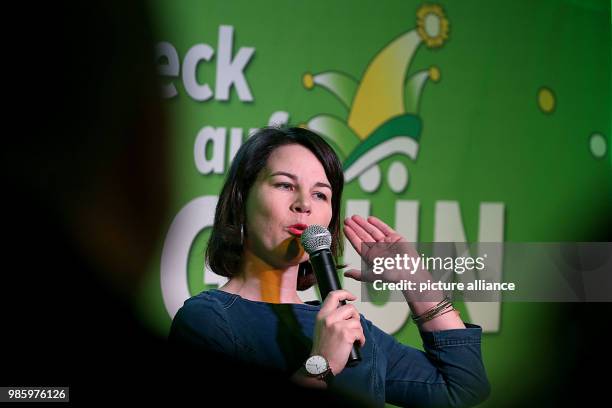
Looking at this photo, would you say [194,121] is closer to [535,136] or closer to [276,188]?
[276,188]

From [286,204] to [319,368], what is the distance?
17.2 inches

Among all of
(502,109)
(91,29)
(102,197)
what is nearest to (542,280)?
(502,109)

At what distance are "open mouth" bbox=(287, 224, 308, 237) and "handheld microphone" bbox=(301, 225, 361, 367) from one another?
0.06 metres

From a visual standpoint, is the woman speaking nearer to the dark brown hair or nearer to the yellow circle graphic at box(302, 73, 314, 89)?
the dark brown hair

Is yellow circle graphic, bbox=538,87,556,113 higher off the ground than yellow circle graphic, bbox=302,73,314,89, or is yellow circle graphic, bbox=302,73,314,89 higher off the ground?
yellow circle graphic, bbox=538,87,556,113

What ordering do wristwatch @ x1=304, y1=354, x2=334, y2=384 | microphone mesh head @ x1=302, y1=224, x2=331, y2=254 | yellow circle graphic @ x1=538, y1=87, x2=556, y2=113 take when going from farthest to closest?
yellow circle graphic @ x1=538, y1=87, x2=556, y2=113 < microphone mesh head @ x1=302, y1=224, x2=331, y2=254 < wristwatch @ x1=304, y1=354, x2=334, y2=384

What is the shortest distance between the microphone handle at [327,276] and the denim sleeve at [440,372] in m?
0.35

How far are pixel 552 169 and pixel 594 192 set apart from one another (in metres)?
0.21

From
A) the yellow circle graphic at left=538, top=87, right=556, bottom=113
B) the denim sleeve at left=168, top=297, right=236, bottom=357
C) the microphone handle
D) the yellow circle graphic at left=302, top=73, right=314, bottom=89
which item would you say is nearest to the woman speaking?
the denim sleeve at left=168, top=297, right=236, bottom=357

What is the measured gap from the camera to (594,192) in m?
3.25

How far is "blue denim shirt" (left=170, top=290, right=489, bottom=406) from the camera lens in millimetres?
1804

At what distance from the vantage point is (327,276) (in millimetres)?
1719

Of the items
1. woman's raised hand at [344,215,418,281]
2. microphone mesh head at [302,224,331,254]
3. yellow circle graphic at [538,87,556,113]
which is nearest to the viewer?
microphone mesh head at [302,224,331,254]

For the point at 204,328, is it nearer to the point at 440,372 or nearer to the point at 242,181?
the point at 242,181
